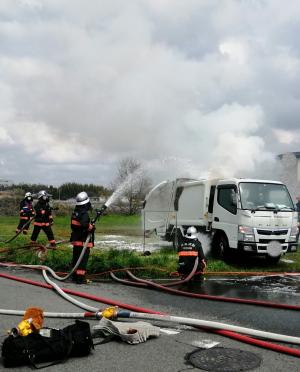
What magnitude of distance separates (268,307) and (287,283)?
104 inches

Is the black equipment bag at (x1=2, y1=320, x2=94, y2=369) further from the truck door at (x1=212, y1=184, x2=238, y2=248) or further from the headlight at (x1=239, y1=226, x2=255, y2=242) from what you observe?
the truck door at (x1=212, y1=184, x2=238, y2=248)

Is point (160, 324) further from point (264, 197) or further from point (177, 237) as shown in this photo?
point (177, 237)

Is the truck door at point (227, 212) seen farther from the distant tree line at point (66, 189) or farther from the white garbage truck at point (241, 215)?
the distant tree line at point (66, 189)

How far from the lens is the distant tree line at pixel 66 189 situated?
4109 centimetres

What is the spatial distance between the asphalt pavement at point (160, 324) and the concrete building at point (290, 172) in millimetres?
11795

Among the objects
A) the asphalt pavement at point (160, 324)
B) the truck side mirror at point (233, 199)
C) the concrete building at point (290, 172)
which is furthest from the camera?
the concrete building at point (290, 172)

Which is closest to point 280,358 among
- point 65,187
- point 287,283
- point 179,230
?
point 287,283

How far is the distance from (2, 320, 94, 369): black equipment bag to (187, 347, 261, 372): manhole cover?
3.49ft

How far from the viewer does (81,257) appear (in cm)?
905

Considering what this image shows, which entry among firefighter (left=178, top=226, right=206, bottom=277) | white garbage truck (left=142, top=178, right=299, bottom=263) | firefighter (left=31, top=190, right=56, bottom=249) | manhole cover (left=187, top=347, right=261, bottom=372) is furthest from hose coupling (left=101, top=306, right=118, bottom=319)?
firefighter (left=31, top=190, right=56, bottom=249)

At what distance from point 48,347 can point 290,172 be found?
691 inches

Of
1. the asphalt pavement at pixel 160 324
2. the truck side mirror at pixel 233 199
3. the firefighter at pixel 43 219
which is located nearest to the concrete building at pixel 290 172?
the truck side mirror at pixel 233 199

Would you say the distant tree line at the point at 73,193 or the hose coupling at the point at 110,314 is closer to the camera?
the hose coupling at the point at 110,314

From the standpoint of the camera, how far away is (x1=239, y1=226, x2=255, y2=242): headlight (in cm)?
1097
